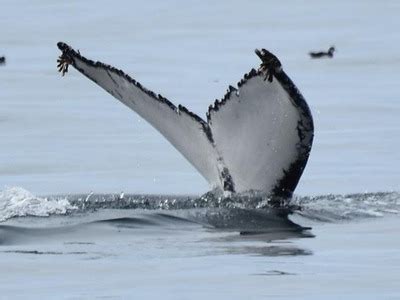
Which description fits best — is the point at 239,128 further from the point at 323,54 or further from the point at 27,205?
the point at 323,54

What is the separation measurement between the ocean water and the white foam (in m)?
0.02

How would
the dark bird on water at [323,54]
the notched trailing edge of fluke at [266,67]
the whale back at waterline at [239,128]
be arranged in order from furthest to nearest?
the dark bird on water at [323,54] → the whale back at waterline at [239,128] → the notched trailing edge of fluke at [266,67]

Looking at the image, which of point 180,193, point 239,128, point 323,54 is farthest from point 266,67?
point 323,54

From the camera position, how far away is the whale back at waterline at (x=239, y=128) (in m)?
11.8

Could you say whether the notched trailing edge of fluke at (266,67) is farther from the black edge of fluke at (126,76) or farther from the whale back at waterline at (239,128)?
the black edge of fluke at (126,76)

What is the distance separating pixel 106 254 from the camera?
11180 mm

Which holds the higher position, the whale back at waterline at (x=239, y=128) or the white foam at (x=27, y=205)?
the whale back at waterline at (x=239, y=128)

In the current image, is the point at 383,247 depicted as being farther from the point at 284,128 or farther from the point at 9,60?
the point at 9,60

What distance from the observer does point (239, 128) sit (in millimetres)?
12039

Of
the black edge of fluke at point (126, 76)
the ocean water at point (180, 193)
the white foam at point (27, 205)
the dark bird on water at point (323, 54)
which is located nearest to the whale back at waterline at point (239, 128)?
the black edge of fluke at point (126, 76)

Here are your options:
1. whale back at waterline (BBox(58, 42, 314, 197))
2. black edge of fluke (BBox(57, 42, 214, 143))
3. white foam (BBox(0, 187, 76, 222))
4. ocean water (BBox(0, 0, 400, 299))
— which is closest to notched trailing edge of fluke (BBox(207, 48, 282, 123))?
whale back at waterline (BBox(58, 42, 314, 197))

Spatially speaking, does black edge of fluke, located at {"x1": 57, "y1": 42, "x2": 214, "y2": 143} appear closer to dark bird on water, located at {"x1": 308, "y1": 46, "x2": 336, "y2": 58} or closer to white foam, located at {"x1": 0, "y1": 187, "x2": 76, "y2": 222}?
white foam, located at {"x1": 0, "y1": 187, "x2": 76, "y2": 222}

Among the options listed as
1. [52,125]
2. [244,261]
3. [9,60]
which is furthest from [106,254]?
[9,60]

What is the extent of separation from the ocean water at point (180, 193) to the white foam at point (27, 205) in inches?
0.8
